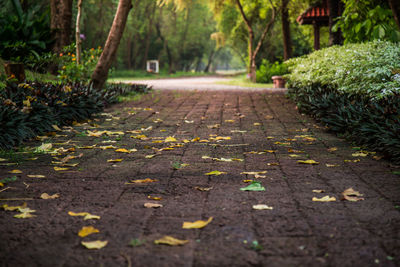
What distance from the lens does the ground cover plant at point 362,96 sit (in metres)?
4.71

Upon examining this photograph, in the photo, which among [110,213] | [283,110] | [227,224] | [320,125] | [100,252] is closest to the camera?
[100,252]

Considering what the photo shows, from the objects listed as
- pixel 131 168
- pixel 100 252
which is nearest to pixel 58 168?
pixel 131 168

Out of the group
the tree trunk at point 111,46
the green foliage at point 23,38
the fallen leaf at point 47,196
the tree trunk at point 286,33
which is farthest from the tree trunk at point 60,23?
the fallen leaf at point 47,196

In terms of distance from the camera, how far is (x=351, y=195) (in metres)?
3.39

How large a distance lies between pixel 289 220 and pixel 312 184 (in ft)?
3.16

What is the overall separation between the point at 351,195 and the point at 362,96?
3109 millimetres

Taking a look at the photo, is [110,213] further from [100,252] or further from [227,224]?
[227,224]

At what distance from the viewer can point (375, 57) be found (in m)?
6.40

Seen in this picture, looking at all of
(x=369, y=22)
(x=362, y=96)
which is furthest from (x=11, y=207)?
(x=369, y=22)

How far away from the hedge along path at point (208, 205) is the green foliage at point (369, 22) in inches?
132

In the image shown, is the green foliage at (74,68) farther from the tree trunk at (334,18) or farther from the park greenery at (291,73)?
the tree trunk at (334,18)

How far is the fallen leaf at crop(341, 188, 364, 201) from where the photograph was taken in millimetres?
3257

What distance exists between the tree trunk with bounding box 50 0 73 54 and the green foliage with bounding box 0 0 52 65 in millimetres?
242

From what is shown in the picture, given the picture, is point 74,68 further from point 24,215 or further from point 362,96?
point 24,215
